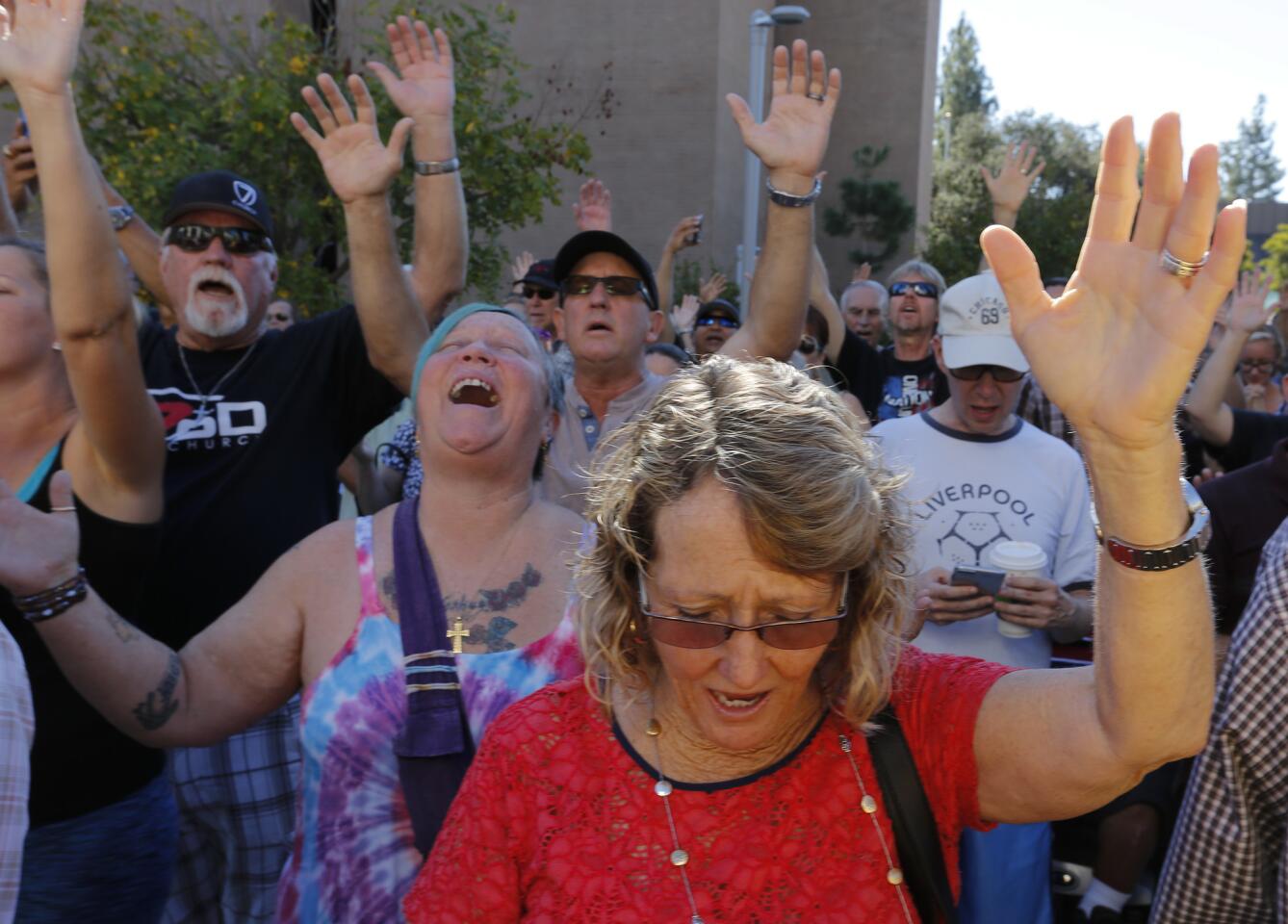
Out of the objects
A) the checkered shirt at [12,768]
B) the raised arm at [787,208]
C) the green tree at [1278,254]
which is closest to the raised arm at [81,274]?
the checkered shirt at [12,768]

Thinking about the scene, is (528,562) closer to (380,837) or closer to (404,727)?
(404,727)

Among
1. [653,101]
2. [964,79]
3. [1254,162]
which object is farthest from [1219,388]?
[1254,162]

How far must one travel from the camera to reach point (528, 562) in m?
2.50

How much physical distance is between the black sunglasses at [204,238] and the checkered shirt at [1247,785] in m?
2.86

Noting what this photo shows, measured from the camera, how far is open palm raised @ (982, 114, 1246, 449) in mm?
1381

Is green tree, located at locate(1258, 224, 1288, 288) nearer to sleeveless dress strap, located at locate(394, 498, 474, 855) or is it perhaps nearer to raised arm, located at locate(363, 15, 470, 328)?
raised arm, located at locate(363, 15, 470, 328)

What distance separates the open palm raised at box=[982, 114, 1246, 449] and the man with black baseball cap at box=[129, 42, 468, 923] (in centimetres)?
213

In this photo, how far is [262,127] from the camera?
9945 millimetres

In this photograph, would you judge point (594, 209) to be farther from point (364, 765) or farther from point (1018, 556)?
point (364, 765)

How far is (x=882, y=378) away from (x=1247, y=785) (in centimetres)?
436

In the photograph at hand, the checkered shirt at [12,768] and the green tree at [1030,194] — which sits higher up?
the checkered shirt at [12,768]

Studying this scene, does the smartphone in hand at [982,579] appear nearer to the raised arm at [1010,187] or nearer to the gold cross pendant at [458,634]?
the gold cross pendant at [458,634]

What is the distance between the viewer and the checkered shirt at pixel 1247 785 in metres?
2.04

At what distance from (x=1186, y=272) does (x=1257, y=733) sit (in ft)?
3.45
